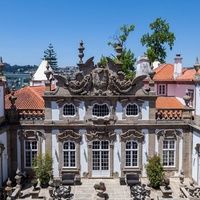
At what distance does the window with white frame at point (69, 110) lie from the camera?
19.3m

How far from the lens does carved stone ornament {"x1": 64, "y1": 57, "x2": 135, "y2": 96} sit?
1875 cm

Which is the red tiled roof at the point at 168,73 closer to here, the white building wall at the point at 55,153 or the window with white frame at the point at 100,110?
the window with white frame at the point at 100,110

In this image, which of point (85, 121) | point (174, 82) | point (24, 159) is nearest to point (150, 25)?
point (174, 82)

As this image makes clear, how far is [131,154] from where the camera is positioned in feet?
64.7

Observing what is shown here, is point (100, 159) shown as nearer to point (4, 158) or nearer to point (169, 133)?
point (169, 133)

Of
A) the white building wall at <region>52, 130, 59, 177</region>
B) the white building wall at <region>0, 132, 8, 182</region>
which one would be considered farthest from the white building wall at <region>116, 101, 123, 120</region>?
the white building wall at <region>0, 132, 8, 182</region>

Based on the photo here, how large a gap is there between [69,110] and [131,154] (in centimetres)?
573

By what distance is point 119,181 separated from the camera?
63.3 feet

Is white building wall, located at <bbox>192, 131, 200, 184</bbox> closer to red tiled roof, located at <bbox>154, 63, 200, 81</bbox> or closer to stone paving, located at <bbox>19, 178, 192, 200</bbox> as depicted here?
stone paving, located at <bbox>19, 178, 192, 200</bbox>

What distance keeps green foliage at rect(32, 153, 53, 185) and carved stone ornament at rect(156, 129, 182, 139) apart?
27.1 feet

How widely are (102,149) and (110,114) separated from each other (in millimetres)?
2731

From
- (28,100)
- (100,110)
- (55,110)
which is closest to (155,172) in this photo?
(100,110)

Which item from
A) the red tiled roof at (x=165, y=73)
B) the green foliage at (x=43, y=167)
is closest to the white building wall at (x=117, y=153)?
the green foliage at (x=43, y=167)

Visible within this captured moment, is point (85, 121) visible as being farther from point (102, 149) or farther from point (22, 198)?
point (22, 198)
